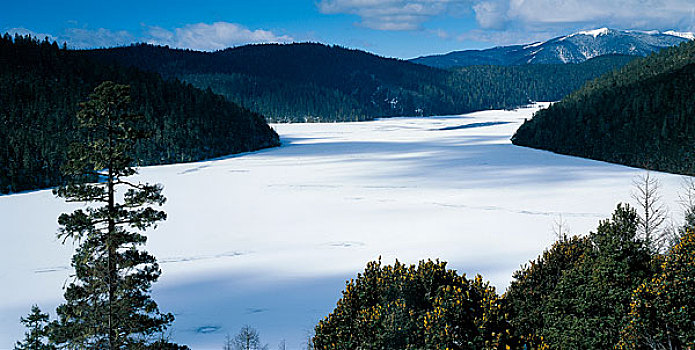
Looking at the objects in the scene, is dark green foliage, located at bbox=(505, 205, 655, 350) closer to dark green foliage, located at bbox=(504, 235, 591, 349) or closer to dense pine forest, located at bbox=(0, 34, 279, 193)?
dark green foliage, located at bbox=(504, 235, 591, 349)

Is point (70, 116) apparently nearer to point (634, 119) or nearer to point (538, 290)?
point (538, 290)

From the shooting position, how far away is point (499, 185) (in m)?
45.4

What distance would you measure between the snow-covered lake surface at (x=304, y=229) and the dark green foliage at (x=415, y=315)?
6.47m

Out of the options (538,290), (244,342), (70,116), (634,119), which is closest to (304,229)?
(244,342)

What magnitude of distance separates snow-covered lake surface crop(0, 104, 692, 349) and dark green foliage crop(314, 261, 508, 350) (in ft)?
21.2

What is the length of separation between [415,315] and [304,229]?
2140 cm

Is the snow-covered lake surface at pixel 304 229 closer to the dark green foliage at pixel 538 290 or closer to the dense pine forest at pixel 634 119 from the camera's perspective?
the dark green foliage at pixel 538 290

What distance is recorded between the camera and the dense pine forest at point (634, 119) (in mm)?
62188

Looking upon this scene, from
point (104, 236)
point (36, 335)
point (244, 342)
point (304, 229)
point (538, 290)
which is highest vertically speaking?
point (104, 236)

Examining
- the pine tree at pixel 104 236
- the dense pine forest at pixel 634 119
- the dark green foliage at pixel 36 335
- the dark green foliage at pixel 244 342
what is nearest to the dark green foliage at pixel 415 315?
the pine tree at pixel 104 236

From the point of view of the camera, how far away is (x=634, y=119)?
235ft

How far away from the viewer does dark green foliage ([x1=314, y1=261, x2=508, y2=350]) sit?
31.2 feet

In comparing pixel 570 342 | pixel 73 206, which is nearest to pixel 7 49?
pixel 73 206

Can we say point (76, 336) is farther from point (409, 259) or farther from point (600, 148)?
point (600, 148)
